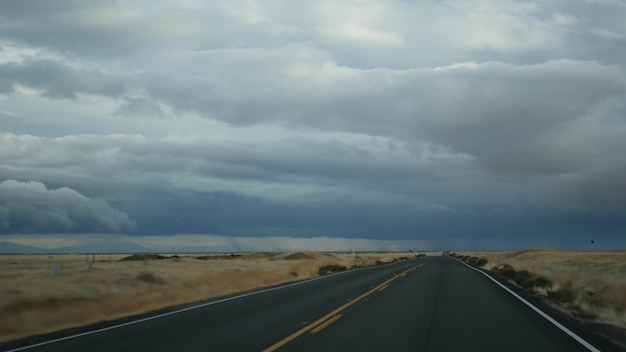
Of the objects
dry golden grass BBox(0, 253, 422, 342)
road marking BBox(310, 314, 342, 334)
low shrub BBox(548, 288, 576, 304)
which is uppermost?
low shrub BBox(548, 288, 576, 304)

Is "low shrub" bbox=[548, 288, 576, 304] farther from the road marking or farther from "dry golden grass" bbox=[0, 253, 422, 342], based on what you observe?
"dry golden grass" bbox=[0, 253, 422, 342]

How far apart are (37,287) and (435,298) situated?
14.2 metres

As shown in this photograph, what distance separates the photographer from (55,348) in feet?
39.4

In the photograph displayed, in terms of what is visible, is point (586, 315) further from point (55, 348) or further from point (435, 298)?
point (55, 348)

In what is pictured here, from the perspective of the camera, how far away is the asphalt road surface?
11.8 m

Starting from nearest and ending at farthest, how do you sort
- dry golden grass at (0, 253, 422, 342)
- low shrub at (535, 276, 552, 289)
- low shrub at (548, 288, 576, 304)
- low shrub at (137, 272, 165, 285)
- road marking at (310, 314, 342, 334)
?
road marking at (310, 314, 342, 334)
dry golden grass at (0, 253, 422, 342)
low shrub at (548, 288, 576, 304)
low shrub at (137, 272, 165, 285)
low shrub at (535, 276, 552, 289)

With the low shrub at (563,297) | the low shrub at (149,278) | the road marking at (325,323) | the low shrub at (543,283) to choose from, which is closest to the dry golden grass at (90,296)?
the low shrub at (149,278)

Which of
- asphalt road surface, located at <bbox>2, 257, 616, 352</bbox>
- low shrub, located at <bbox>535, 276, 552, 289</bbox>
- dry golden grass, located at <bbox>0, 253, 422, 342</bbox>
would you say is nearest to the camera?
asphalt road surface, located at <bbox>2, 257, 616, 352</bbox>

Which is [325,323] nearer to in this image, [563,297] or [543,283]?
[563,297]

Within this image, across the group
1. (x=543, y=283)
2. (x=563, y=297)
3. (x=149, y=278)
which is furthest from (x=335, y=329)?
(x=543, y=283)

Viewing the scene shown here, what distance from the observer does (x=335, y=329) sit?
13891 millimetres

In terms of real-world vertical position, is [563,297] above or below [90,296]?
above

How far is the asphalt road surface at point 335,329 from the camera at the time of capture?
1179cm

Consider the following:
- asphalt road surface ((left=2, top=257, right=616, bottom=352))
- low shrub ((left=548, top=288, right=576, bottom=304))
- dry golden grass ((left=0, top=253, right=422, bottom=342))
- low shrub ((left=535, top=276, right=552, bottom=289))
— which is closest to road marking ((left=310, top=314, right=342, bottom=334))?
asphalt road surface ((left=2, top=257, right=616, bottom=352))
